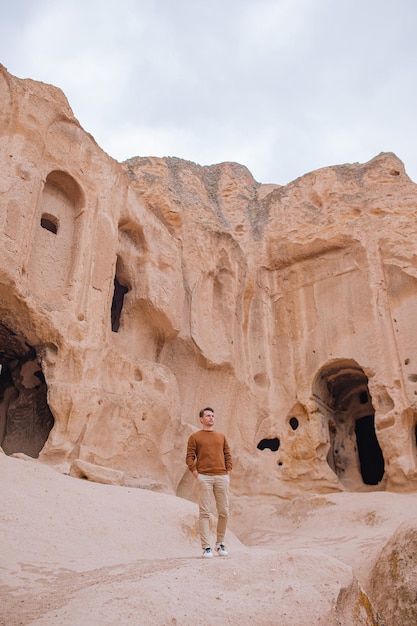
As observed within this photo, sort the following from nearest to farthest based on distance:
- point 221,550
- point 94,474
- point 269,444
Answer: point 221,550, point 94,474, point 269,444

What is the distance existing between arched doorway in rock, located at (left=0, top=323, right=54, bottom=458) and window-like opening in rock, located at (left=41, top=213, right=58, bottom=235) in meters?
1.98

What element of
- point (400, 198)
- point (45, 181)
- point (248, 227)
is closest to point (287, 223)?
point (248, 227)

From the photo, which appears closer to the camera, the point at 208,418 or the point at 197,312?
the point at 208,418

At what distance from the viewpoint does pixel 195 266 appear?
1182cm

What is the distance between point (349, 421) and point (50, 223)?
7.34 m

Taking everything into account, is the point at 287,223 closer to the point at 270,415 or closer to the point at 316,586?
the point at 270,415

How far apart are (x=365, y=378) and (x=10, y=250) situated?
7699 mm

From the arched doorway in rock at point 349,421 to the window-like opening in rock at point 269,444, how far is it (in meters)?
1.06

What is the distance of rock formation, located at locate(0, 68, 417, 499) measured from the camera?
859cm

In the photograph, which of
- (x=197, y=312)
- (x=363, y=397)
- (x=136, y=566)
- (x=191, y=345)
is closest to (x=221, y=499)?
(x=136, y=566)

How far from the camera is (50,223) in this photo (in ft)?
31.9

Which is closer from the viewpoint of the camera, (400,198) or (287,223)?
(400,198)

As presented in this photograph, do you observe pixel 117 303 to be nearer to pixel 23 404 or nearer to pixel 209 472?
pixel 23 404

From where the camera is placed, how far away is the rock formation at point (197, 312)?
28.2ft
